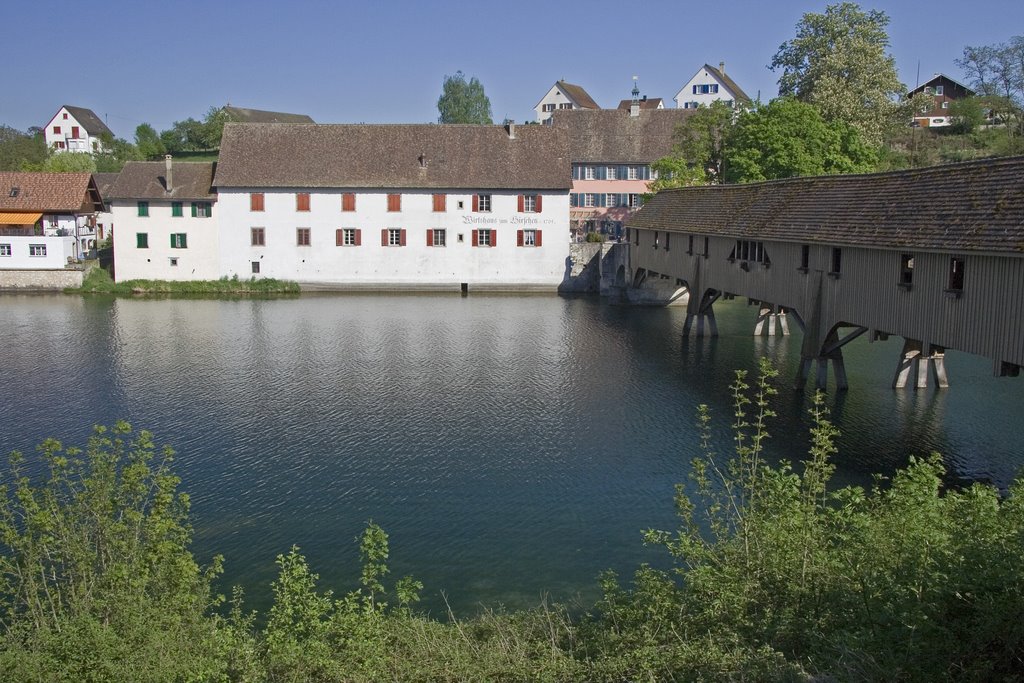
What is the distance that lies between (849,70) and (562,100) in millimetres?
47536

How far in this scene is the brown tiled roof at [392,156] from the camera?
5534 centimetres

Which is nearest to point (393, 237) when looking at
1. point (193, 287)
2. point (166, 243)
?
point (193, 287)

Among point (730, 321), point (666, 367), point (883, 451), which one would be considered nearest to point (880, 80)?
point (730, 321)

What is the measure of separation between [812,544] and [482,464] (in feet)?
36.4

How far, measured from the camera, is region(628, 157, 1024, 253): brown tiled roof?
20.6 m

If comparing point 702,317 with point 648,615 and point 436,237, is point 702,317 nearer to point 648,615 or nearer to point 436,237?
point 436,237

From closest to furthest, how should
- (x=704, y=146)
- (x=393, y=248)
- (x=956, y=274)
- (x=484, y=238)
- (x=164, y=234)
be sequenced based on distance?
(x=956, y=274), (x=164, y=234), (x=393, y=248), (x=484, y=238), (x=704, y=146)

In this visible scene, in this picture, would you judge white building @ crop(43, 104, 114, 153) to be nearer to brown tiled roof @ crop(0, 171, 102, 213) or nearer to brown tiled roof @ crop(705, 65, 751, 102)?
brown tiled roof @ crop(0, 171, 102, 213)

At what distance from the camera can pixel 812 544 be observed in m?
12.4

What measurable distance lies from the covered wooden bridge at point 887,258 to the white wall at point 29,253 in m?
38.8

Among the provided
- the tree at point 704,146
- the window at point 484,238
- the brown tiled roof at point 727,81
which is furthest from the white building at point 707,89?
the window at point 484,238

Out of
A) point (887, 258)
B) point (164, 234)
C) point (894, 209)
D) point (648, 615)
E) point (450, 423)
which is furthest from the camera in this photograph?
point (164, 234)

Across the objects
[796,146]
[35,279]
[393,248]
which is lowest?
[35,279]

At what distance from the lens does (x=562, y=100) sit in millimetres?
103125
